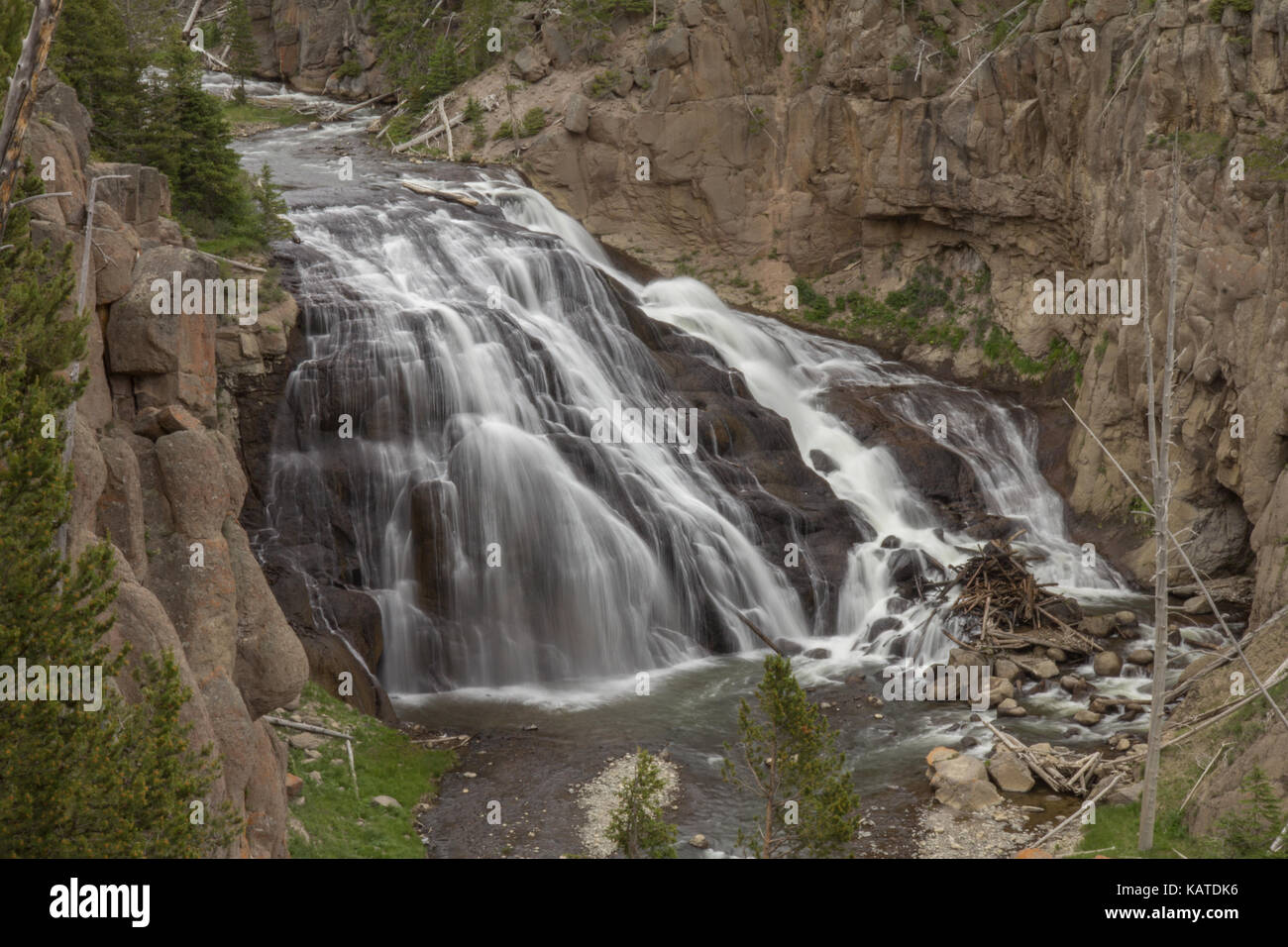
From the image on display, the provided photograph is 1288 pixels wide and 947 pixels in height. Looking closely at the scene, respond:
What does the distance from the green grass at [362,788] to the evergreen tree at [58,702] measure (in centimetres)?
405

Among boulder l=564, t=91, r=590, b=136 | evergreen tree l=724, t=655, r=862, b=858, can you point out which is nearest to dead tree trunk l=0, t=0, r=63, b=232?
evergreen tree l=724, t=655, r=862, b=858

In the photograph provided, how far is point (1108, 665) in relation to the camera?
22.3 m

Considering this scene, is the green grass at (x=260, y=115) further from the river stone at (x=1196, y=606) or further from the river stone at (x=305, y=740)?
the river stone at (x=1196, y=606)

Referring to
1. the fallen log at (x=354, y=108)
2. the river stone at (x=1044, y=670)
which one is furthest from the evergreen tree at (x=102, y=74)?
the fallen log at (x=354, y=108)

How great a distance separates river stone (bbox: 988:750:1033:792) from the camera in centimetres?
1798

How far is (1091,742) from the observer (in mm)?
19531

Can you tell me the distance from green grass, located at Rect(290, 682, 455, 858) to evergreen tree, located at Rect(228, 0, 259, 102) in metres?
43.6

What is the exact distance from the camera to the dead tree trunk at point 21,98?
478 inches

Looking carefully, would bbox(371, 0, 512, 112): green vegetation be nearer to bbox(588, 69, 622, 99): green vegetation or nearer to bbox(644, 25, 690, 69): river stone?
bbox(588, 69, 622, 99): green vegetation

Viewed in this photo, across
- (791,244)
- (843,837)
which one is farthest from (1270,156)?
(843,837)

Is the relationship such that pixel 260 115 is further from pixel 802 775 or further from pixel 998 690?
pixel 802 775

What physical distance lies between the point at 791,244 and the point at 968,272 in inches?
244
